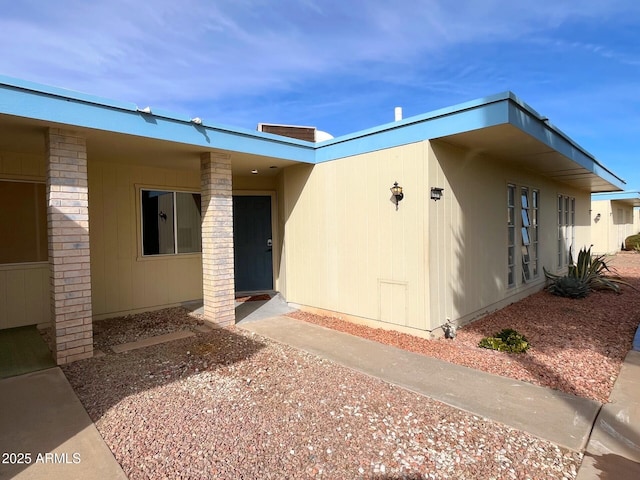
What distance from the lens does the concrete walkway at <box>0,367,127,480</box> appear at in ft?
7.09

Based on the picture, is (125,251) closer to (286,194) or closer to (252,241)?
(252,241)

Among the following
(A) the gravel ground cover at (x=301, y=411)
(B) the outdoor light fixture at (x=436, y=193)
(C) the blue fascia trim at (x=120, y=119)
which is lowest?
(A) the gravel ground cover at (x=301, y=411)

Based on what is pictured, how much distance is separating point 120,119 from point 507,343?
5381mm

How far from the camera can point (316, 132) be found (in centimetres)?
1038

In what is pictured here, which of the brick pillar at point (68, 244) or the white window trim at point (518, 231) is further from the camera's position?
the white window trim at point (518, 231)

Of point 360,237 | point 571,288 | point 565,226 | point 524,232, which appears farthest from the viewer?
point 565,226

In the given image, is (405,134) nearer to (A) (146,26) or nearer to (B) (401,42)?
(B) (401,42)

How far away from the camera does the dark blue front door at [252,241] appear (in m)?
7.84

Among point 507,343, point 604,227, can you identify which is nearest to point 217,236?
point 507,343

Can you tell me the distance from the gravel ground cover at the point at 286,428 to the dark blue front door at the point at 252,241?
3.99 m

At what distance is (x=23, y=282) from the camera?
5359 millimetres

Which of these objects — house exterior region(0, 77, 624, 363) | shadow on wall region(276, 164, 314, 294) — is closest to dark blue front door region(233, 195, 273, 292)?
house exterior region(0, 77, 624, 363)

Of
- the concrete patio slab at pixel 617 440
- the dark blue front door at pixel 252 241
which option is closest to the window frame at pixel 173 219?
the dark blue front door at pixel 252 241

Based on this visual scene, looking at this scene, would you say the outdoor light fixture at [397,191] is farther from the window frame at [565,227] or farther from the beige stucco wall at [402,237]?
the window frame at [565,227]
